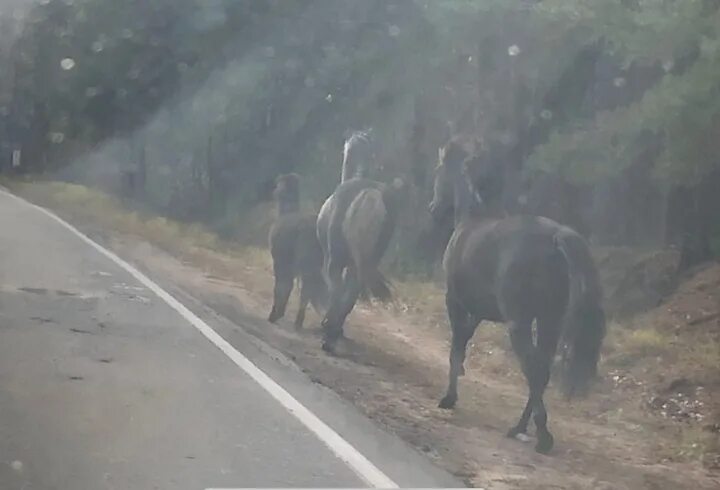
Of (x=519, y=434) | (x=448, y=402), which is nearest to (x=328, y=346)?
(x=448, y=402)

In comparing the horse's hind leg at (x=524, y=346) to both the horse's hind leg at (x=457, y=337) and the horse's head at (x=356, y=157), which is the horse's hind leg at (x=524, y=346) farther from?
the horse's head at (x=356, y=157)

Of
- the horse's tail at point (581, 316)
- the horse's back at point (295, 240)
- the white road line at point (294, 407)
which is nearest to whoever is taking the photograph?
the white road line at point (294, 407)

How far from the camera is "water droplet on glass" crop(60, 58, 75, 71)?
39.4m

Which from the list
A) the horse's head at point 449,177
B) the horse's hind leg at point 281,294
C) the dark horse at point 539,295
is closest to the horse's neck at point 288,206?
the horse's hind leg at point 281,294

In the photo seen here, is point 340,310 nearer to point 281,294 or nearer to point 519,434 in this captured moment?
point 281,294

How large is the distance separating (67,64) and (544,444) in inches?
1350

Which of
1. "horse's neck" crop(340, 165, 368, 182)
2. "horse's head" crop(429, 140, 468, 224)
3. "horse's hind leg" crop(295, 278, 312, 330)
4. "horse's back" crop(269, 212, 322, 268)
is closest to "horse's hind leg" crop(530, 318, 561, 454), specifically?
"horse's head" crop(429, 140, 468, 224)

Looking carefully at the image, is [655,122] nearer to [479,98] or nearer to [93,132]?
[479,98]

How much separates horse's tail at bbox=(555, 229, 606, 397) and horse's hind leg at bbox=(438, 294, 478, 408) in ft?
5.44

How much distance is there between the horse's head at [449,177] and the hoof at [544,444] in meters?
2.52

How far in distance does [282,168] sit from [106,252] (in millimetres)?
7980

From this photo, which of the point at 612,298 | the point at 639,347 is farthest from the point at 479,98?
the point at 639,347

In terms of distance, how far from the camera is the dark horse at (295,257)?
14.9 meters

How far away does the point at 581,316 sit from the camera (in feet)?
28.6
